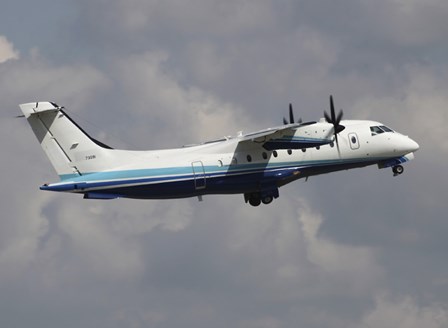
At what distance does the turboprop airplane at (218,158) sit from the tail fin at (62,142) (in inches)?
A: 2.0

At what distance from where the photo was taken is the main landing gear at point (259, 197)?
70.1 m

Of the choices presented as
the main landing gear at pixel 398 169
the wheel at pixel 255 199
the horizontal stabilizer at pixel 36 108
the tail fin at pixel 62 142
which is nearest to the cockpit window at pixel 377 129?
the main landing gear at pixel 398 169

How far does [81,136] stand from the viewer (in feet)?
213

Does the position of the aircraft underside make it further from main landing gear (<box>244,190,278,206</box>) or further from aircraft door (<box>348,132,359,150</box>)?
aircraft door (<box>348,132,359,150</box>)

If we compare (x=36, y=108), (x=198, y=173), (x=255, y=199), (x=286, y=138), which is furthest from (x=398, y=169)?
(x=36, y=108)

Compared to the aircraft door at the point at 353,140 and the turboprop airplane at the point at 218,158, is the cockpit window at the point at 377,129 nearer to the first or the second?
the turboprop airplane at the point at 218,158

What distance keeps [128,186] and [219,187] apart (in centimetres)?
559

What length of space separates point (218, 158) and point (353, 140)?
28.6 feet

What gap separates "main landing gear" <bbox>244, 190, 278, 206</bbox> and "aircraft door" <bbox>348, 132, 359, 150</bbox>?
520 cm

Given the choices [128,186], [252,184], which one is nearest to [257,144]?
[252,184]

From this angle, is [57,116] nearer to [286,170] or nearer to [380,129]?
[286,170]

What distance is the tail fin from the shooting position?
209ft

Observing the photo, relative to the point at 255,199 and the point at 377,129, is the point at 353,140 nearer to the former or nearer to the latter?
the point at 377,129

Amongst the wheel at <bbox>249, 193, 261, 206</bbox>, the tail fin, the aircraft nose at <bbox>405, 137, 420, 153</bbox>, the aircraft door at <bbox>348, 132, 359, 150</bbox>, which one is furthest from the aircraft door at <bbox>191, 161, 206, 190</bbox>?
the aircraft nose at <bbox>405, 137, 420, 153</bbox>
